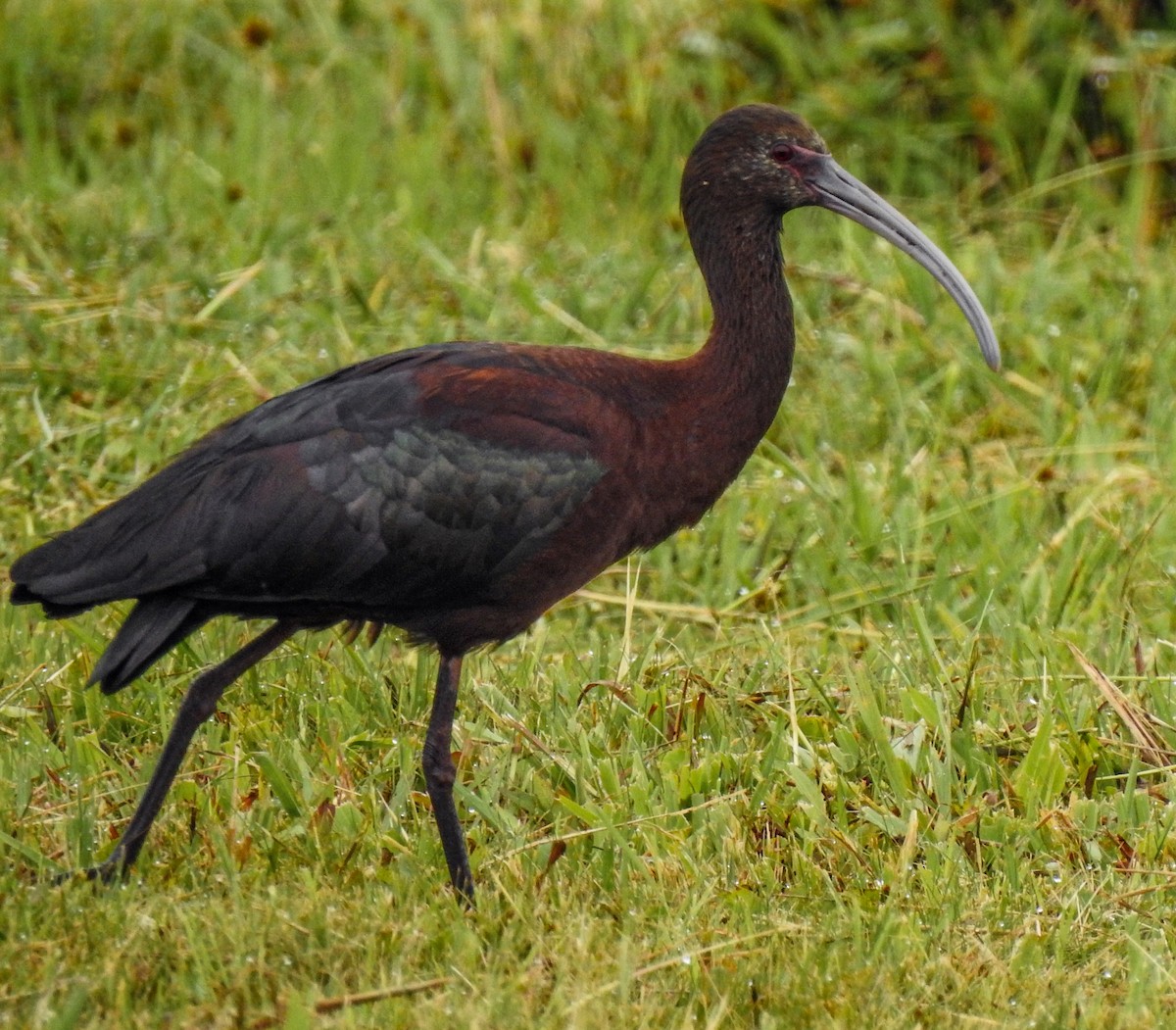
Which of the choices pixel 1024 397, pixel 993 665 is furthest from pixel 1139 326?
pixel 993 665

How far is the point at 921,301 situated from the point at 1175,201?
1825mm

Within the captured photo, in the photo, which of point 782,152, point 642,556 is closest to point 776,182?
point 782,152

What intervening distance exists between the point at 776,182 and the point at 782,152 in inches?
2.9

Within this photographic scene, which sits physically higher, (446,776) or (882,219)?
(882,219)

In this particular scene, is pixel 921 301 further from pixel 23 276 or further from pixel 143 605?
pixel 143 605

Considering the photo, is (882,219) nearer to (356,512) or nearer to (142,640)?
(356,512)

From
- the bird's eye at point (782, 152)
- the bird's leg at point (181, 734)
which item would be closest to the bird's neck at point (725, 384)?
the bird's eye at point (782, 152)

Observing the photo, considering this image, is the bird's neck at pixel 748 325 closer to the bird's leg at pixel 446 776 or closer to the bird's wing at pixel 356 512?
the bird's wing at pixel 356 512

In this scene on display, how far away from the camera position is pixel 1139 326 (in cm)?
679

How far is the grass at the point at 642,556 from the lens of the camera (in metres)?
3.51

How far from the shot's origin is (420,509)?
3.98 m

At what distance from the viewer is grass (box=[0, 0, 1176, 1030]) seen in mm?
3506

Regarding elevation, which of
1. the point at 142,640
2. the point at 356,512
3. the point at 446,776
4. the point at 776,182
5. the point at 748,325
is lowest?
the point at 446,776

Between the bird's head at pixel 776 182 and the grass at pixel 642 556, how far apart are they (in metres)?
1.04
